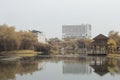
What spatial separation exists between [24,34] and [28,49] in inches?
172

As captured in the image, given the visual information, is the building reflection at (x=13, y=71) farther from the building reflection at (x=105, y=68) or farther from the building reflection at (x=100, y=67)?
the building reflection at (x=105, y=68)

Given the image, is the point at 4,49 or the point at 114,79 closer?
the point at 114,79

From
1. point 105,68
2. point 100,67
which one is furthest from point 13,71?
point 100,67

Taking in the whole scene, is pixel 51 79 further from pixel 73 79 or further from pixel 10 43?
pixel 10 43

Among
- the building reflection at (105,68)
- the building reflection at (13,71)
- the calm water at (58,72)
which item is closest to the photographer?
the calm water at (58,72)

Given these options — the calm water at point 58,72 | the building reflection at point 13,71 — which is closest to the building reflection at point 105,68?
the calm water at point 58,72

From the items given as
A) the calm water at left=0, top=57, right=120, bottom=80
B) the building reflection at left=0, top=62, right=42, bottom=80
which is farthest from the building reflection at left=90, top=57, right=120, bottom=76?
the building reflection at left=0, top=62, right=42, bottom=80

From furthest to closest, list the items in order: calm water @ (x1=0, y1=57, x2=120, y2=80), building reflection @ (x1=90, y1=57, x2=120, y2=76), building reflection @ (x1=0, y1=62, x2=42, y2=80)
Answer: building reflection @ (x1=90, y1=57, x2=120, y2=76) → building reflection @ (x1=0, y1=62, x2=42, y2=80) → calm water @ (x1=0, y1=57, x2=120, y2=80)

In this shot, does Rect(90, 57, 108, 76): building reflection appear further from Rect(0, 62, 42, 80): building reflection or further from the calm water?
Rect(0, 62, 42, 80): building reflection

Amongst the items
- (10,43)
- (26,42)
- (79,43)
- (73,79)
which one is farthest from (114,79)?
(79,43)

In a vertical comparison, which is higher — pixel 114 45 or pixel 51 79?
pixel 114 45

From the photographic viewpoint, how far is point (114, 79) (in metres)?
19.1

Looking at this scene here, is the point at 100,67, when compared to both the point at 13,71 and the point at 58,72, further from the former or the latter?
the point at 13,71

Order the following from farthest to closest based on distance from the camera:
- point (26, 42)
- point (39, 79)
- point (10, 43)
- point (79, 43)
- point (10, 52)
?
point (79, 43)
point (26, 42)
point (10, 52)
point (10, 43)
point (39, 79)
